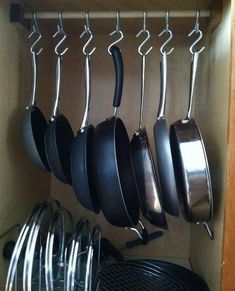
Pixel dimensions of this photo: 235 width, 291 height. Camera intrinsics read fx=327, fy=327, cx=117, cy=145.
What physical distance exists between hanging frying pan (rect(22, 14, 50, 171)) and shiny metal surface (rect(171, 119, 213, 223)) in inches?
11.3

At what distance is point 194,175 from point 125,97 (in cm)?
37

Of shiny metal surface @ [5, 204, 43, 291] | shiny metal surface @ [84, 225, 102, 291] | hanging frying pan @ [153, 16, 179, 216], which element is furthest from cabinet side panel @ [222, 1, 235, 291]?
shiny metal surface @ [5, 204, 43, 291]

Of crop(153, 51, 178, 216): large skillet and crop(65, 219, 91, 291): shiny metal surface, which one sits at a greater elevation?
crop(153, 51, 178, 216): large skillet

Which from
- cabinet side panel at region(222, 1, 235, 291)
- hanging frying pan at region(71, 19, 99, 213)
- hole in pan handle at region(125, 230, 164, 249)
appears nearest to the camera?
cabinet side panel at region(222, 1, 235, 291)

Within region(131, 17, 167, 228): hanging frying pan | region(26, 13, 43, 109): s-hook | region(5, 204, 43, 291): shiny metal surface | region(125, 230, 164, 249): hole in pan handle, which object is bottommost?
region(125, 230, 164, 249): hole in pan handle

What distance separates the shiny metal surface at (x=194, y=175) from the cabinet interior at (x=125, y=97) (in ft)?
0.08

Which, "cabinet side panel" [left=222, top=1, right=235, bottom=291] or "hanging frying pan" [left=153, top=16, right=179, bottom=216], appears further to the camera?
"hanging frying pan" [left=153, top=16, right=179, bottom=216]

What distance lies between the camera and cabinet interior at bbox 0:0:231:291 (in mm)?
604

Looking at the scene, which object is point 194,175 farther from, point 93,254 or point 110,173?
point 93,254

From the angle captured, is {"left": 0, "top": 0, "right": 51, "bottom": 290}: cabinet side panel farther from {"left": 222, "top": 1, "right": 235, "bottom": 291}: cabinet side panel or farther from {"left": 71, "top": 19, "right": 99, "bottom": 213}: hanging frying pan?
{"left": 222, "top": 1, "right": 235, "bottom": 291}: cabinet side panel

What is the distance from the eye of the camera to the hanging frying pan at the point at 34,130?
2.20ft

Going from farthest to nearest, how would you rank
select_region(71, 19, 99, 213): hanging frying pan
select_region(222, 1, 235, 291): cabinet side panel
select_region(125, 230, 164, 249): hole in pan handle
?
select_region(125, 230, 164, 249): hole in pan handle
select_region(71, 19, 99, 213): hanging frying pan
select_region(222, 1, 235, 291): cabinet side panel

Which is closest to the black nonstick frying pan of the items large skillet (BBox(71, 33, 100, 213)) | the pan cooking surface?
large skillet (BBox(71, 33, 100, 213))

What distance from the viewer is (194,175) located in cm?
57
